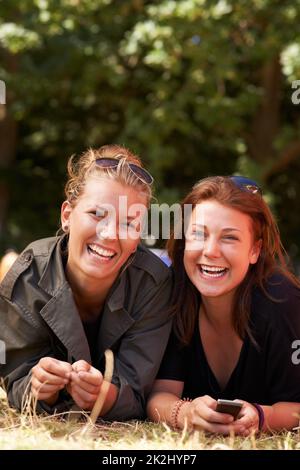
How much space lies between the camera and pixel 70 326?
292 centimetres

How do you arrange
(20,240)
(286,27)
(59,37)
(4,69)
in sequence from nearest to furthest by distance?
(286,27) < (59,37) < (4,69) < (20,240)

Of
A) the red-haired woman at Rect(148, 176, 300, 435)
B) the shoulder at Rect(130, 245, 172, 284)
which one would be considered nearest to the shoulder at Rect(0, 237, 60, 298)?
the shoulder at Rect(130, 245, 172, 284)

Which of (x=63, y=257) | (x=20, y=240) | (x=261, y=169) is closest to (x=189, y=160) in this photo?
(x=261, y=169)

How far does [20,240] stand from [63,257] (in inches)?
336

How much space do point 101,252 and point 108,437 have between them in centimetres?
74

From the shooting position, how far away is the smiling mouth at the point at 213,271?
9.95 feet

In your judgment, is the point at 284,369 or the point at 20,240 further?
the point at 20,240

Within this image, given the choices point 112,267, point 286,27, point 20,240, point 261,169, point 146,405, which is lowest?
point 146,405

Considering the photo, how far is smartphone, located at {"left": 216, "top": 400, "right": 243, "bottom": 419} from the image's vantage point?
2.61m

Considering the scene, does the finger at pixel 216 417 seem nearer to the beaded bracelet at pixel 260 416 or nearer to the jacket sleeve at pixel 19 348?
the beaded bracelet at pixel 260 416

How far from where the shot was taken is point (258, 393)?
309 centimetres

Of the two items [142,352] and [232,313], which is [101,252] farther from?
[232,313]

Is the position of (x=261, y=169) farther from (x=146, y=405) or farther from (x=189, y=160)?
(x=146, y=405)

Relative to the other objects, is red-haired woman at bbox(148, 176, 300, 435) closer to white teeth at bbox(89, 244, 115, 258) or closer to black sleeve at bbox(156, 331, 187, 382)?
black sleeve at bbox(156, 331, 187, 382)
